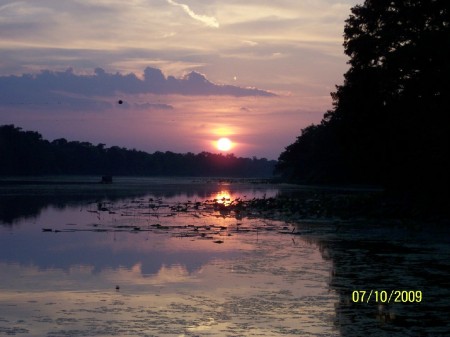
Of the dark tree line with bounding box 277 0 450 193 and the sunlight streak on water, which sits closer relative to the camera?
the sunlight streak on water

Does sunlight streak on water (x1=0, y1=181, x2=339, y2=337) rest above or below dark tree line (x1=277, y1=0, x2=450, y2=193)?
below

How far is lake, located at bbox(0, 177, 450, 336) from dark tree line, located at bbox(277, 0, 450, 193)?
5315 millimetres

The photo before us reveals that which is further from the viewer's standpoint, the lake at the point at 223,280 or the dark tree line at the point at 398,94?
the dark tree line at the point at 398,94

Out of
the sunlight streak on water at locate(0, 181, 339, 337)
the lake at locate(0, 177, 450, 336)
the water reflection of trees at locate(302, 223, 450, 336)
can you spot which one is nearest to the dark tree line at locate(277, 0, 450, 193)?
the lake at locate(0, 177, 450, 336)

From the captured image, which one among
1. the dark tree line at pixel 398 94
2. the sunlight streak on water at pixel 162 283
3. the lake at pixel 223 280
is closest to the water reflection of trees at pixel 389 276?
the lake at pixel 223 280

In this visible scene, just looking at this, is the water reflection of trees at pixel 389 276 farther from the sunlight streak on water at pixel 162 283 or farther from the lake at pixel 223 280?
the sunlight streak on water at pixel 162 283

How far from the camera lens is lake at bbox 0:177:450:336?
13727 mm

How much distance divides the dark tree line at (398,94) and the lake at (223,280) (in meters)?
5.31

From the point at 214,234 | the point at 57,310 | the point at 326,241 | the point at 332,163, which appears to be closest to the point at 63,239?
the point at 214,234

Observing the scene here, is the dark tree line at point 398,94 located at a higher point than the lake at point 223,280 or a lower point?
higher

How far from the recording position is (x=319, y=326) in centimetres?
1359

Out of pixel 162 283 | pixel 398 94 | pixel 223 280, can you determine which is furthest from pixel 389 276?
pixel 398 94

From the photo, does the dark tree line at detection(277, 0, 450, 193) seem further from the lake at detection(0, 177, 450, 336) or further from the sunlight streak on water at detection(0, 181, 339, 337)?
the sunlight streak on water at detection(0, 181, 339, 337)

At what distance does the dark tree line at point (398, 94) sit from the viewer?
37.4 metres
